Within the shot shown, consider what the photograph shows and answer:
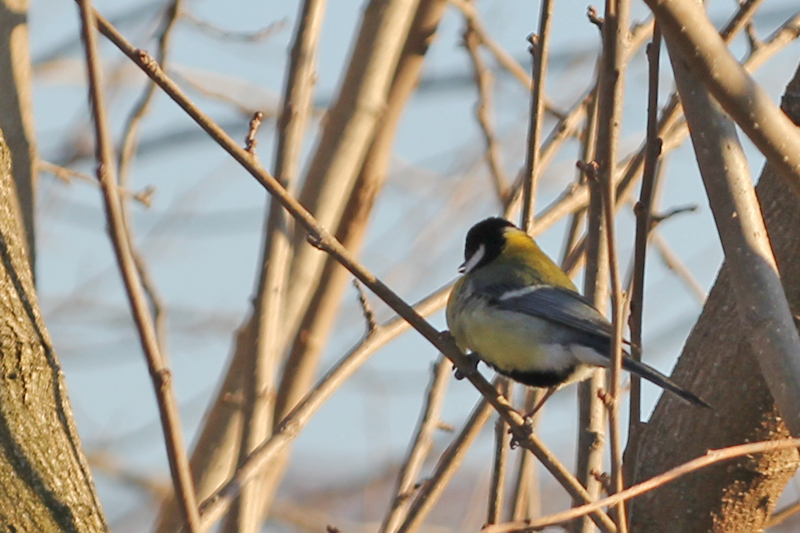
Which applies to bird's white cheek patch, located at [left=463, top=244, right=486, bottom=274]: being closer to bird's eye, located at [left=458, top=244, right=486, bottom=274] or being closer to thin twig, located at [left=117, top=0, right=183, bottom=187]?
bird's eye, located at [left=458, top=244, right=486, bottom=274]

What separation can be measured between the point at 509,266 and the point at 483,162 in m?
1.65

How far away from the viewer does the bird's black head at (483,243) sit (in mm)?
3027

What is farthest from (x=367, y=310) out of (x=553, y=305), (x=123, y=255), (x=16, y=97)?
(x=16, y=97)

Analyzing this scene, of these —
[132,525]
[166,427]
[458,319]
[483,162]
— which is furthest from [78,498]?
[132,525]

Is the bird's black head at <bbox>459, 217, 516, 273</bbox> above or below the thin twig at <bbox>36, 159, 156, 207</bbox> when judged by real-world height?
below

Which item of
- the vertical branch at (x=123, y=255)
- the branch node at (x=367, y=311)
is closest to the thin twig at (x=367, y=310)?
the branch node at (x=367, y=311)

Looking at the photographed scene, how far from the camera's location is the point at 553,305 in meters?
2.64

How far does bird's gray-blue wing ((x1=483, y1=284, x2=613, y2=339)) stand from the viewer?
7.72 ft

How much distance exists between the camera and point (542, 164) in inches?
104

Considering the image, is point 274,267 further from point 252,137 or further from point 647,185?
point 647,185

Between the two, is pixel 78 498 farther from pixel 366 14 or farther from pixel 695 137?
pixel 366 14

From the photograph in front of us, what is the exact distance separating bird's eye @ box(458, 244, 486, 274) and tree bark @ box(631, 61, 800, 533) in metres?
0.97

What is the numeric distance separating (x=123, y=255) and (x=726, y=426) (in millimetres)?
1430

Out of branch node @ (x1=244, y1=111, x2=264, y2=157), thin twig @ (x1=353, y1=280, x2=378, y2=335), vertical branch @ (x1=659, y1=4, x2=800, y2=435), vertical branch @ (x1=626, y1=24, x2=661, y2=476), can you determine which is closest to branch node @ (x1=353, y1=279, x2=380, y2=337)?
thin twig @ (x1=353, y1=280, x2=378, y2=335)
